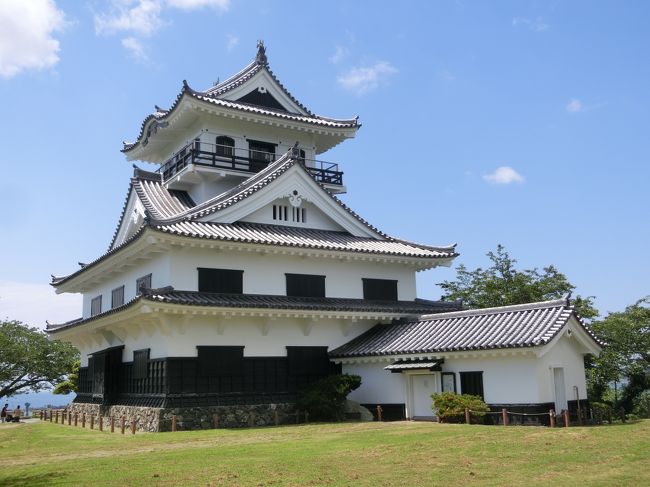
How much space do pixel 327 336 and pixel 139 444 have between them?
38.0ft

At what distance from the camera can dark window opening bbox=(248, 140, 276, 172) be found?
34016 mm

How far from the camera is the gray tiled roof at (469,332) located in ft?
73.3

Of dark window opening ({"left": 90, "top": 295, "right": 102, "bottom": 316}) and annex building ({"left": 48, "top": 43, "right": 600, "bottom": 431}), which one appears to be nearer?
annex building ({"left": 48, "top": 43, "right": 600, "bottom": 431})

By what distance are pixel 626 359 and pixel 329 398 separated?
20.3 meters

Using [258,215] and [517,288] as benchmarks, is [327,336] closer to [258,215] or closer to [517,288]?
[258,215]

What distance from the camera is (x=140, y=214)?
1273 inches

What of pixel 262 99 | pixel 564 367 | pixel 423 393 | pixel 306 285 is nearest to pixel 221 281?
pixel 306 285

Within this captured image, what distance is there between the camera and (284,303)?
1064 inches

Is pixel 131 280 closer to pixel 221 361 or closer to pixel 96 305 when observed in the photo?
pixel 96 305

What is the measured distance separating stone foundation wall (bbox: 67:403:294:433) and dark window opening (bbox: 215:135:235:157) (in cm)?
1302

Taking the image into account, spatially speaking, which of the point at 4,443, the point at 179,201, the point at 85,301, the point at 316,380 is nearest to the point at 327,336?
the point at 316,380

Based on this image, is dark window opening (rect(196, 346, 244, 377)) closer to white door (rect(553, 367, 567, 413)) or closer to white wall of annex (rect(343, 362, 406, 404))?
white wall of annex (rect(343, 362, 406, 404))

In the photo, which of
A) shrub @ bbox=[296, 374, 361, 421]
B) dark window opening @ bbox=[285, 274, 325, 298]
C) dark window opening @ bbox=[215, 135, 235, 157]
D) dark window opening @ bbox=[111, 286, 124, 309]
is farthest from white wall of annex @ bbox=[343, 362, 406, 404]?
dark window opening @ bbox=[215, 135, 235, 157]

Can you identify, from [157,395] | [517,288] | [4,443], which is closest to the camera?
[4,443]
